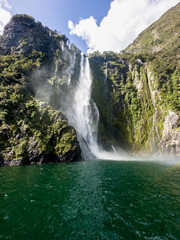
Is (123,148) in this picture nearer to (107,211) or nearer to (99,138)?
(99,138)

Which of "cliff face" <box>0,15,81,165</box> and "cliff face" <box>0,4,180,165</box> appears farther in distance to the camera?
"cliff face" <box>0,4,180,165</box>

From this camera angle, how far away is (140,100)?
5003 centimetres

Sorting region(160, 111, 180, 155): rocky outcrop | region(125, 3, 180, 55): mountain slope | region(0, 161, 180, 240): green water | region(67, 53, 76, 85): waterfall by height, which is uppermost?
region(125, 3, 180, 55): mountain slope

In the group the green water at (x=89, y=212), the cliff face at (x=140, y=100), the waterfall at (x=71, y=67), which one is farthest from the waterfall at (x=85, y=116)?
the green water at (x=89, y=212)

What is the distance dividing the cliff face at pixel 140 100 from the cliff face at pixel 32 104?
1834cm

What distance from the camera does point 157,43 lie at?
76250mm

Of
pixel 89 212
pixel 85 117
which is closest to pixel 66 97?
pixel 85 117

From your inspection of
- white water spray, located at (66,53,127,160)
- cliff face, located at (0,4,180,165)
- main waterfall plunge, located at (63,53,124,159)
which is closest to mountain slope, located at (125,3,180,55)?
cliff face, located at (0,4,180,165)

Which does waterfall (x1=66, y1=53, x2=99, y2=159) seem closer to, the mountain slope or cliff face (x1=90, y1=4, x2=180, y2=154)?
cliff face (x1=90, y1=4, x2=180, y2=154)

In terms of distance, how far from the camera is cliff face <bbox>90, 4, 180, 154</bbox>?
40.3m

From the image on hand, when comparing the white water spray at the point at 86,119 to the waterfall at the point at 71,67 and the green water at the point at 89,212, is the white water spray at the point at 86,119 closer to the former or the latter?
the waterfall at the point at 71,67

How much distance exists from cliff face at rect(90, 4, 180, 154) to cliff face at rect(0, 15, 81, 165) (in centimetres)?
1834

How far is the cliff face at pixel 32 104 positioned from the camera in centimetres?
2412

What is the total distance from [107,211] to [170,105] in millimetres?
43692
